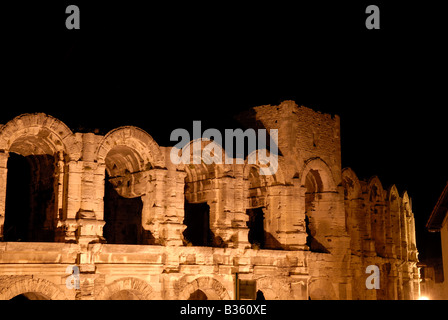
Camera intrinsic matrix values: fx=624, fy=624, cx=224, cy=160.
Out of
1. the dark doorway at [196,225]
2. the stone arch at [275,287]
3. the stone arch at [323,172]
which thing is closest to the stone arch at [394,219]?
the stone arch at [323,172]

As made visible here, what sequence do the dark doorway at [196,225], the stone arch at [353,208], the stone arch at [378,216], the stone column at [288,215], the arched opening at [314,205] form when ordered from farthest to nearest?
1. the stone arch at [378,216]
2. the dark doorway at [196,225]
3. the stone arch at [353,208]
4. the arched opening at [314,205]
5. the stone column at [288,215]

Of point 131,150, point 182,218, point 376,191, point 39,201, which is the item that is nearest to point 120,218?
point 39,201

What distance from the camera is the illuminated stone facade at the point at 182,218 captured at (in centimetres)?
1711

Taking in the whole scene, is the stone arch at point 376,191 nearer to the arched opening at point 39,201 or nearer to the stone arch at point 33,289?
the arched opening at point 39,201

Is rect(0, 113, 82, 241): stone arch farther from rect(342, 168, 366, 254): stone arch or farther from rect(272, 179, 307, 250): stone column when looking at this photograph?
rect(342, 168, 366, 254): stone arch

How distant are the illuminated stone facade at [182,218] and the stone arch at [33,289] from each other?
28mm

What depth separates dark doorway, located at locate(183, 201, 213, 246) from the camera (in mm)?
26391

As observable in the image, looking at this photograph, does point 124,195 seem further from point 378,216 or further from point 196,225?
point 378,216

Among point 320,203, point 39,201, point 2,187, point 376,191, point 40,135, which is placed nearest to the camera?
point 2,187

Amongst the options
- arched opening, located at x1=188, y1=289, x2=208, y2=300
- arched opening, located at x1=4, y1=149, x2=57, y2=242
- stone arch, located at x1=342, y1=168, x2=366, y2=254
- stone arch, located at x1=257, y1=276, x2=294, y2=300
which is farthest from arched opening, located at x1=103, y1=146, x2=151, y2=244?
stone arch, located at x1=342, y1=168, x2=366, y2=254

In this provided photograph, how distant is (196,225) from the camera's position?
26500 mm

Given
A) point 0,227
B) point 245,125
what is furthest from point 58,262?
point 245,125

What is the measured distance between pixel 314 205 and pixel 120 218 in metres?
7.63
